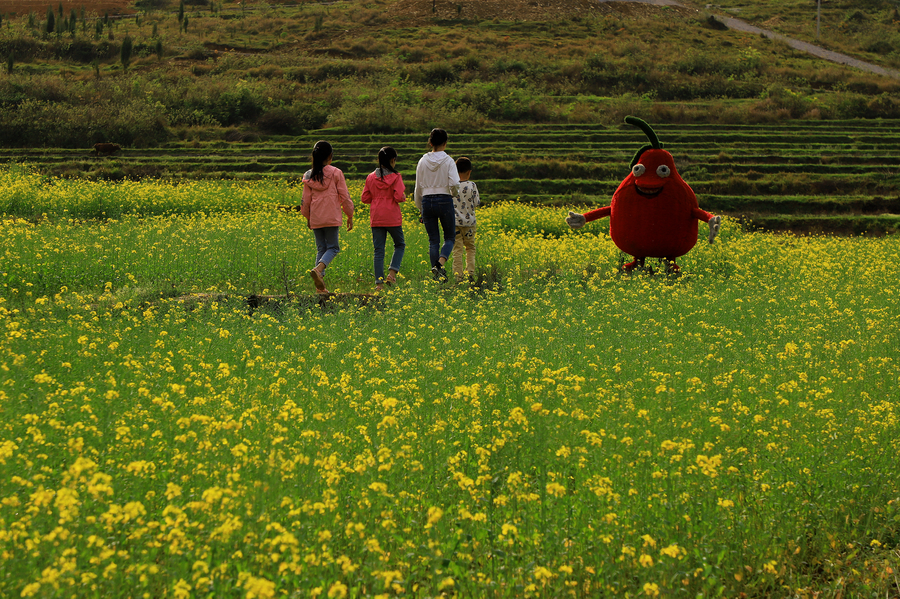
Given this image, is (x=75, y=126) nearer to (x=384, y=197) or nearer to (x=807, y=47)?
(x=384, y=197)

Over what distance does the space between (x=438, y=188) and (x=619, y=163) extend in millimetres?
19468

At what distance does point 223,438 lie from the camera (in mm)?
3529

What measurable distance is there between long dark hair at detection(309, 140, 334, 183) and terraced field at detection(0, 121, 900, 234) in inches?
570

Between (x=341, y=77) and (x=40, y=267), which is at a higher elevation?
(x=341, y=77)

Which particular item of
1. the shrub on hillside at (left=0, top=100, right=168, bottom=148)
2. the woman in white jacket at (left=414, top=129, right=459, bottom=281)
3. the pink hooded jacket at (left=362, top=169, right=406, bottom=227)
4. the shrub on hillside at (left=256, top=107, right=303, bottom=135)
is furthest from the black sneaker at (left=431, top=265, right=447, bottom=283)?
the shrub on hillside at (left=256, top=107, right=303, bottom=135)

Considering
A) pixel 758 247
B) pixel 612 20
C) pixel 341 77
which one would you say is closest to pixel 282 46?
pixel 341 77

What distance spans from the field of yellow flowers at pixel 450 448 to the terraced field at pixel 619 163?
50.2ft

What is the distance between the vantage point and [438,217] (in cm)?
912

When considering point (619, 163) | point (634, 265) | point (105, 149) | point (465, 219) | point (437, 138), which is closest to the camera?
point (437, 138)

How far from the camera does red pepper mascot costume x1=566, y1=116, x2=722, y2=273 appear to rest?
961cm

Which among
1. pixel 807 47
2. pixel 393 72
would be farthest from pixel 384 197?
pixel 807 47

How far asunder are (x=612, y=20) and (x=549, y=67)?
21.7 metres

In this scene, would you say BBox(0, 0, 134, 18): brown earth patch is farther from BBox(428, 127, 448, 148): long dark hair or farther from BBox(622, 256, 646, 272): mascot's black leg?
BBox(622, 256, 646, 272): mascot's black leg

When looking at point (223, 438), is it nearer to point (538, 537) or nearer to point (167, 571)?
point (167, 571)
